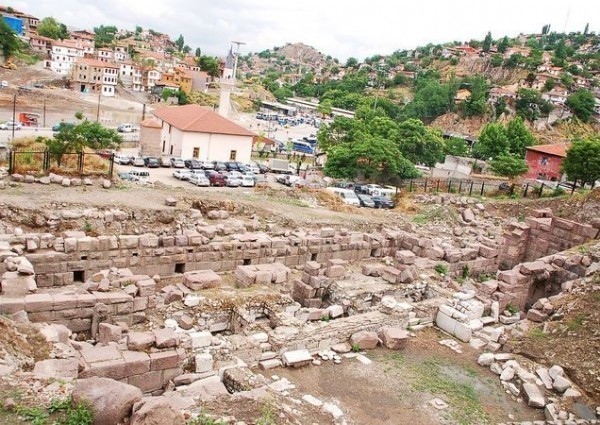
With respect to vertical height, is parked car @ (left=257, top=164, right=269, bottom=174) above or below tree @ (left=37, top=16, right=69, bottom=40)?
below

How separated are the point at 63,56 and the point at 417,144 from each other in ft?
277

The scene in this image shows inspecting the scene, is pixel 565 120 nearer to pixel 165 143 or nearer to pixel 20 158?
pixel 165 143

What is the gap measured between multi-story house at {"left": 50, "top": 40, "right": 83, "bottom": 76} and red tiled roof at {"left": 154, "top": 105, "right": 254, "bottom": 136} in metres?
63.3

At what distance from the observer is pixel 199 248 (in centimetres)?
1639

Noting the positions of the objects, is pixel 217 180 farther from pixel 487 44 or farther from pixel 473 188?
pixel 487 44

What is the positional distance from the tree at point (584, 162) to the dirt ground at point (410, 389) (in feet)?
104

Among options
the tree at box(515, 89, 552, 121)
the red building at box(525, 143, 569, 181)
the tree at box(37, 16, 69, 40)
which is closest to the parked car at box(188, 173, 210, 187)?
the red building at box(525, 143, 569, 181)

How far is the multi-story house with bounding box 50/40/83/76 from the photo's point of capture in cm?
10150

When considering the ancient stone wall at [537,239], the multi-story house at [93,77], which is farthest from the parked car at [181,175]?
the multi-story house at [93,77]

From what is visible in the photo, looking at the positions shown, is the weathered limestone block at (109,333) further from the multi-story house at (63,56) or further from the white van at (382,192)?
the multi-story house at (63,56)

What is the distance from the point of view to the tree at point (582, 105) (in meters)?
83.9

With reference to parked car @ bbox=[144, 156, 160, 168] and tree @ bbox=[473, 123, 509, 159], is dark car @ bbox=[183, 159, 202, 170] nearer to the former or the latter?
parked car @ bbox=[144, 156, 160, 168]

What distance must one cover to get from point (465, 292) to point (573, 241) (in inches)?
293

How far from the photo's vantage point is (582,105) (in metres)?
83.9
